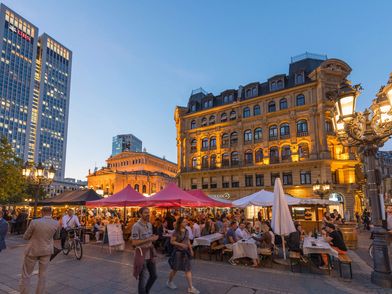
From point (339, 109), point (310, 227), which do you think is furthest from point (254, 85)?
point (339, 109)

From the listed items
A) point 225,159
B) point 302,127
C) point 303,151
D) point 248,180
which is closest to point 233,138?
point 225,159

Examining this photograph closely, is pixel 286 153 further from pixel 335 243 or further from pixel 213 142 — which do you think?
pixel 335 243

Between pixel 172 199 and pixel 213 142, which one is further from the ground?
pixel 213 142

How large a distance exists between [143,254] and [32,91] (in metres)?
152

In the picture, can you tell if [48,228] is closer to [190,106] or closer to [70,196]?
[70,196]

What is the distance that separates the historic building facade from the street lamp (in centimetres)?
5203

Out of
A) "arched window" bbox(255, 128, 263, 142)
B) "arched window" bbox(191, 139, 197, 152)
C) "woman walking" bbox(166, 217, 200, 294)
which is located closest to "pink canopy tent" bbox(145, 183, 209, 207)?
"woman walking" bbox(166, 217, 200, 294)

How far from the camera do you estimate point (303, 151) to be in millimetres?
33844

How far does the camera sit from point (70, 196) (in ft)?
61.3

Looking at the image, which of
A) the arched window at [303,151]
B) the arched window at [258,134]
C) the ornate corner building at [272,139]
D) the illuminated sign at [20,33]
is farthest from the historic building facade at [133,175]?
the illuminated sign at [20,33]

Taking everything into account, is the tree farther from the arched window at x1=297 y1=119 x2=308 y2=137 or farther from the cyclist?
the arched window at x1=297 y1=119 x2=308 y2=137

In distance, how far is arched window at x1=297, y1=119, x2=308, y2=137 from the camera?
112ft

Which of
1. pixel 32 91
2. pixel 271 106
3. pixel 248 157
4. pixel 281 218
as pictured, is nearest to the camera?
pixel 281 218

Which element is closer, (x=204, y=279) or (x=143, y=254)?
(x=143, y=254)
